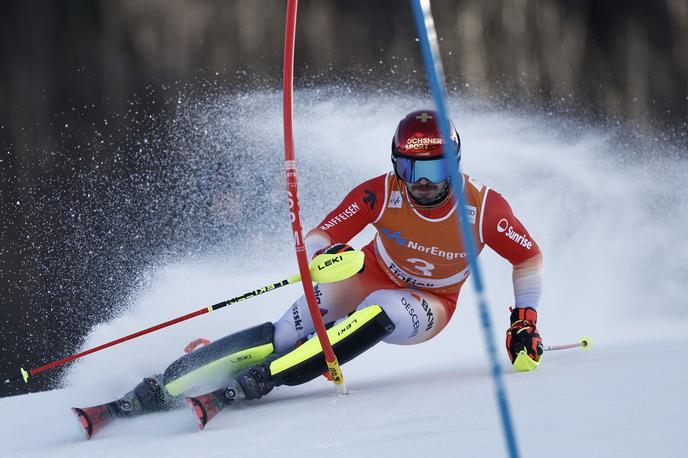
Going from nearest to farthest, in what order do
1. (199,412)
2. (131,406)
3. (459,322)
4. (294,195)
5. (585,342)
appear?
(199,412)
(294,195)
(131,406)
(585,342)
(459,322)

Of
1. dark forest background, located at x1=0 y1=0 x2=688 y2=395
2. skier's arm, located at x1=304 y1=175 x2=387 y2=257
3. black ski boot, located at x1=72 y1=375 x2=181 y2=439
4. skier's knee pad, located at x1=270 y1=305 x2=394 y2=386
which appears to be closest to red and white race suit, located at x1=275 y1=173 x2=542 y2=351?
skier's arm, located at x1=304 y1=175 x2=387 y2=257

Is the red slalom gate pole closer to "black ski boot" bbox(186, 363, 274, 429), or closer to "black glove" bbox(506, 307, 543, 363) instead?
"black ski boot" bbox(186, 363, 274, 429)

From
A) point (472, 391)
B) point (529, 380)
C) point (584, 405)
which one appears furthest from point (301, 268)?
point (584, 405)

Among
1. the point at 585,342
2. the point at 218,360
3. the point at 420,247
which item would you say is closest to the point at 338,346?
the point at 218,360

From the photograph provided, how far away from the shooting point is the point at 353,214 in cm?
294

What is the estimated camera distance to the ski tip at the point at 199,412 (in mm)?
2131

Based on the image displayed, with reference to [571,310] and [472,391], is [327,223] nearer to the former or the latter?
[472,391]

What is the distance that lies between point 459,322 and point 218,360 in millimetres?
2223

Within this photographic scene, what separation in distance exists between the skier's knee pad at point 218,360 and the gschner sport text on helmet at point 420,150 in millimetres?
854

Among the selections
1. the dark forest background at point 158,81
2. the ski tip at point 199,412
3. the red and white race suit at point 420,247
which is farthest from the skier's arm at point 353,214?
the dark forest background at point 158,81

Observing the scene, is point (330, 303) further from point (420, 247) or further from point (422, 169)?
point (422, 169)

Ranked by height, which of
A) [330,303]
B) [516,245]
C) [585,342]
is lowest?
[585,342]

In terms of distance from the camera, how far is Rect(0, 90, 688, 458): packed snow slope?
1.64 m

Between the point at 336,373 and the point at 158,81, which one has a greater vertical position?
the point at 158,81
